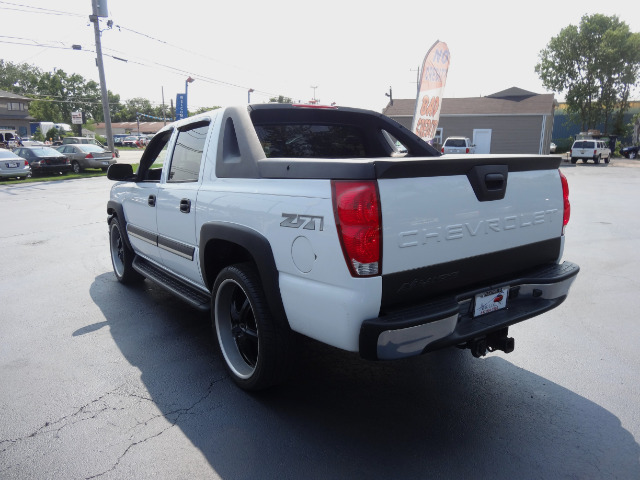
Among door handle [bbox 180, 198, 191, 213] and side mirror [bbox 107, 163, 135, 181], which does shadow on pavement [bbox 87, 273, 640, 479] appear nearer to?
door handle [bbox 180, 198, 191, 213]

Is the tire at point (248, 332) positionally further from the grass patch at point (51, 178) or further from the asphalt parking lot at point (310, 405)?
the grass patch at point (51, 178)

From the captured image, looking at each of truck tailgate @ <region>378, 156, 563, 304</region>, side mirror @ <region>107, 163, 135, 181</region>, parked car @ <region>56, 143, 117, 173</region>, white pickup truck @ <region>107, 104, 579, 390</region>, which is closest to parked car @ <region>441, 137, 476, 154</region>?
parked car @ <region>56, 143, 117, 173</region>

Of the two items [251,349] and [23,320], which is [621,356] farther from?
[23,320]

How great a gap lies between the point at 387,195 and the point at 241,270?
1221 millimetres

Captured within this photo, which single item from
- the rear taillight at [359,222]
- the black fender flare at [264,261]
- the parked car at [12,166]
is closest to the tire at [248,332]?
the black fender flare at [264,261]

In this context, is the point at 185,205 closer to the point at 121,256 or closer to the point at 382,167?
the point at 382,167

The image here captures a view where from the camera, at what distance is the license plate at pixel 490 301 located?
2744mm

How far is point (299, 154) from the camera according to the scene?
3.85 m

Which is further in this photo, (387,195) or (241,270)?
(241,270)

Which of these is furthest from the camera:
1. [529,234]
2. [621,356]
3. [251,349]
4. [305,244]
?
[621,356]

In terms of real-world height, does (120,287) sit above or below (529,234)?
below

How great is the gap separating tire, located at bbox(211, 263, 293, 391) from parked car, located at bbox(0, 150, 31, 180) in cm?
2165

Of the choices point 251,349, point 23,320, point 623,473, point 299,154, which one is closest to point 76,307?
point 23,320

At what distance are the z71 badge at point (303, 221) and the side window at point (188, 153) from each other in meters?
1.43
